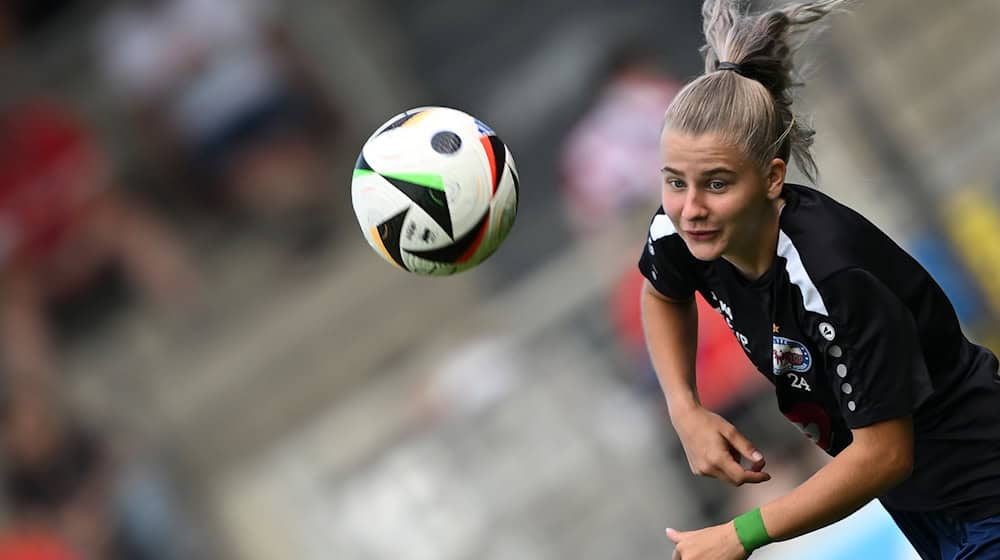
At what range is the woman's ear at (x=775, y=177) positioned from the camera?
263cm

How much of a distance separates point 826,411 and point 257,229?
686 cm

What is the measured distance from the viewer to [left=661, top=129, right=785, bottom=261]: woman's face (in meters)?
2.56

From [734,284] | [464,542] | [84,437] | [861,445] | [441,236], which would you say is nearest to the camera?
[861,445]

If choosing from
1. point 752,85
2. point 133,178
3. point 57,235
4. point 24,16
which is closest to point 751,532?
point 752,85

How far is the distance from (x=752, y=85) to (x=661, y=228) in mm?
480

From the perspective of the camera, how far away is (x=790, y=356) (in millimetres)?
2766

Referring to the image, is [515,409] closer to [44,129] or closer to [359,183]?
[44,129]

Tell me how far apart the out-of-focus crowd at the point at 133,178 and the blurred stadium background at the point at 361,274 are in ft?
0.06

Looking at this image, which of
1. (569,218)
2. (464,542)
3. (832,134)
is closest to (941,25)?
(832,134)

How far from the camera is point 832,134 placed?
8133 millimetres

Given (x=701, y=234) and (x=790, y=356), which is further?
(x=790, y=356)

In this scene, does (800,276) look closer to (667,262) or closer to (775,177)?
(775,177)

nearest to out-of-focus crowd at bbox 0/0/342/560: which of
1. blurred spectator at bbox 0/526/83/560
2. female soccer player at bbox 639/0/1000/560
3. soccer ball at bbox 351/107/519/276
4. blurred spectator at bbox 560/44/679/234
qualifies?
blurred spectator at bbox 0/526/83/560

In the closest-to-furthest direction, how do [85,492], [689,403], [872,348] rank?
[872,348], [689,403], [85,492]
